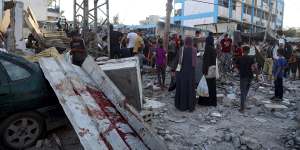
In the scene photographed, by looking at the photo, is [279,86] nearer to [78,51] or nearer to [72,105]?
[78,51]

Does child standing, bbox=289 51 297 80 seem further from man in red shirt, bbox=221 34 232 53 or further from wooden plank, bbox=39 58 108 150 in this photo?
wooden plank, bbox=39 58 108 150

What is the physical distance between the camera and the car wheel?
5.44 m

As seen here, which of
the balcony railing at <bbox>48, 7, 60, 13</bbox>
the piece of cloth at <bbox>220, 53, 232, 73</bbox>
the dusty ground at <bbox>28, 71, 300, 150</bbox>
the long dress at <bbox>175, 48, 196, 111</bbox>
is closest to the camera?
the dusty ground at <bbox>28, 71, 300, 150</bbox>

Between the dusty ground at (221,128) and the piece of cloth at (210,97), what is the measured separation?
0.18 meters

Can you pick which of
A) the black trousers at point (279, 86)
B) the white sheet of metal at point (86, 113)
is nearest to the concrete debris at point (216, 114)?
the white sheet of metal at point (86, 113)

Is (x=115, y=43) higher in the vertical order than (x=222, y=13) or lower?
lower

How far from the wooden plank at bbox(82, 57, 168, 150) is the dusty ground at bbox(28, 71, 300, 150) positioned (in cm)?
80

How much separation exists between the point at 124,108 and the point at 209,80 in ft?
11.5

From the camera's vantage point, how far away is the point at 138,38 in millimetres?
12773

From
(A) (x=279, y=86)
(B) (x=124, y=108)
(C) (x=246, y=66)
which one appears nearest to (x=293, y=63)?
(A) (x=279, y=86)

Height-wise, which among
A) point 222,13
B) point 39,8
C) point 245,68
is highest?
point 222,13

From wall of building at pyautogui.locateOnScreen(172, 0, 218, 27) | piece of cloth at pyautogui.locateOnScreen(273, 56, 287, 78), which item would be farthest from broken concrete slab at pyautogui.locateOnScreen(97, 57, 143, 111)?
wall of building at pyautogui.locateOnScreen(172, 0, 218, 27)

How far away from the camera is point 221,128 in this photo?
23.6 ft

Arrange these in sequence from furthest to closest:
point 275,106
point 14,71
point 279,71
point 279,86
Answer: point 279,86
point 279,71
point 275,106
point 14,71
